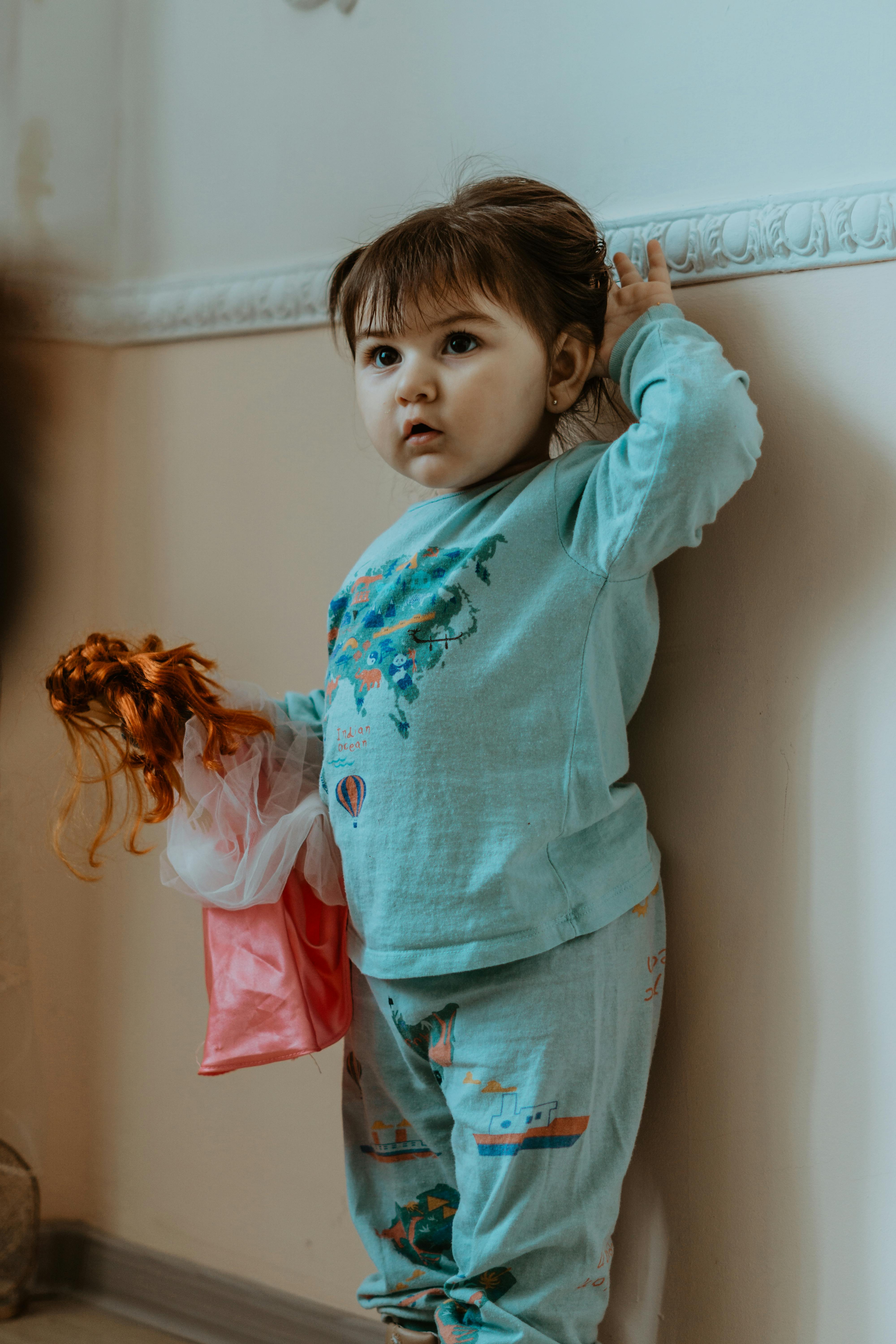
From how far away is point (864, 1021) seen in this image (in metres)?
0.78

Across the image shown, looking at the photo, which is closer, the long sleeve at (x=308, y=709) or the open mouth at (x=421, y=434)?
the open mouth at (x=421, y=434)

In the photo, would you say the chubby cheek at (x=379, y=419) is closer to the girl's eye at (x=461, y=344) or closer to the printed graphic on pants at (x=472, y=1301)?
the girl's eye at (x=461, y=344)

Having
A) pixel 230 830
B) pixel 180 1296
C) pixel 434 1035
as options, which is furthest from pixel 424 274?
pixel 180 1296

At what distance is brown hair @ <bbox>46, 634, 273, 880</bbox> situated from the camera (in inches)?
31.4

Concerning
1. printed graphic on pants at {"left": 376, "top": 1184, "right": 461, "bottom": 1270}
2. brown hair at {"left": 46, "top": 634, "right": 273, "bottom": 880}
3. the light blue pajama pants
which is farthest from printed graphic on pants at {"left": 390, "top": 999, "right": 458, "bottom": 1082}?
brown hair at {"left": 46, "top": 634, "right": 273, "bottom": 880}

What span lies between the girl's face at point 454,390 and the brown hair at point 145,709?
0.70ft

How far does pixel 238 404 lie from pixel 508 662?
50 centimetres

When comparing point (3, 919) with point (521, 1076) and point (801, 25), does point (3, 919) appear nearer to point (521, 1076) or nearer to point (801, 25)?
point (521, 1076)

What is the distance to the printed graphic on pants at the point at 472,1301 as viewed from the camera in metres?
0.77

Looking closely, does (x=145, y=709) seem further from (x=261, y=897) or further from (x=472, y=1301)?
(x=472, y=1301)

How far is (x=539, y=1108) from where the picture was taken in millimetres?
757

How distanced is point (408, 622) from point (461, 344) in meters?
0.19

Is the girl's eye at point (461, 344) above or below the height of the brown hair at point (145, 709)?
above

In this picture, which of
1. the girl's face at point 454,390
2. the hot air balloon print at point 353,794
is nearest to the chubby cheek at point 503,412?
the girl's face at point 454,390
